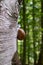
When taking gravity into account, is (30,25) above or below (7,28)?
below

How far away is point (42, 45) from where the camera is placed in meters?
2.16

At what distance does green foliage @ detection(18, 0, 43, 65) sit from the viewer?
1.54m

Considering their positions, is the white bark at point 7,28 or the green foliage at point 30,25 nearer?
the white bark at point 7,28

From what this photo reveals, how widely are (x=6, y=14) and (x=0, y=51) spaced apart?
98mm

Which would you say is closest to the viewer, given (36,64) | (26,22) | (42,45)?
(26,22)

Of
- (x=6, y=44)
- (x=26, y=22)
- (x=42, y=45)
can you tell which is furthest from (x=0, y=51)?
(x=42, y=45)

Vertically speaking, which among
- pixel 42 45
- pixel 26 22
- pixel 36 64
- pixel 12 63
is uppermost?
pixel 12 63

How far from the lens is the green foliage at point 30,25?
1.54m

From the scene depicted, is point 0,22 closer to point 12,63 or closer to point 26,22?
point 12,63

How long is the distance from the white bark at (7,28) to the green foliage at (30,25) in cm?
88

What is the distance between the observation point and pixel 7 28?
0.53m

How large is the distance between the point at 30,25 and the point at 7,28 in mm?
1266

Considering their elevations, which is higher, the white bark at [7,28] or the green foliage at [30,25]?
the white bark at [7,28]

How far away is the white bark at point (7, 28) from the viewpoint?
0.52 m
